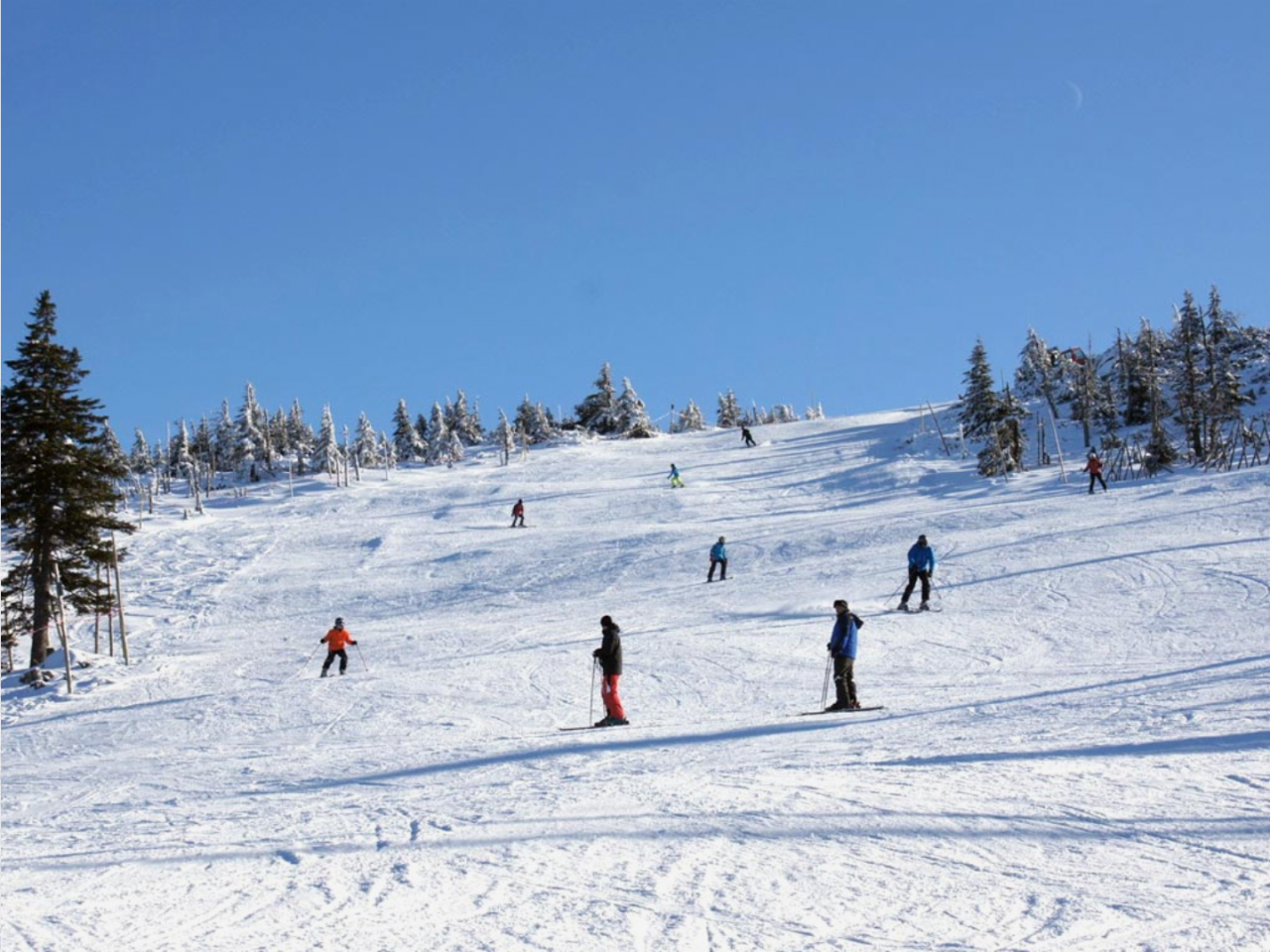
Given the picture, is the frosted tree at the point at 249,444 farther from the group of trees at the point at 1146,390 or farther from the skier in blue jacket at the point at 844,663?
the skier in blue jacket at the point at 844,663

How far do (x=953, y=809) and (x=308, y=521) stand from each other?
140 ft

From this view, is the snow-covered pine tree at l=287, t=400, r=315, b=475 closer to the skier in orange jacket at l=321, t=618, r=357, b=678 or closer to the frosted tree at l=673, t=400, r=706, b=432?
the frosted tree at l=673, t=400, r=706, b=432

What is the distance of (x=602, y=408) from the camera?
9744cm

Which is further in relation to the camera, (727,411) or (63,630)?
(727,411)

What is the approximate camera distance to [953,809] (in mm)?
7590

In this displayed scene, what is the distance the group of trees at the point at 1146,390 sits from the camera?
4681 cm

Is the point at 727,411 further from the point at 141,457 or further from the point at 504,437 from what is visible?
the point at 141,457

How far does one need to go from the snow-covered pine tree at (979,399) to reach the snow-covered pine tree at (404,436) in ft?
226

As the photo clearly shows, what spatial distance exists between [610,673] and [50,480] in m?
20.9

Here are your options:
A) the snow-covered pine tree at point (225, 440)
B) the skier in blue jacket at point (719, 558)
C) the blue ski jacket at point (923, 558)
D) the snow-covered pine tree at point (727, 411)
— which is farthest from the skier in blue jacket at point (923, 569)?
the snow-covered pine tree at point (727, 411)

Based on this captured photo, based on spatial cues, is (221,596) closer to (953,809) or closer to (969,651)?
(969,651)

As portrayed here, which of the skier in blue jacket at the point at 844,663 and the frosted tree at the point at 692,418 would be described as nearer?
the skier in blue jacket at the point at 844,663

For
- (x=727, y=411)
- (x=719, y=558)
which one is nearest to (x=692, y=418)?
(x=727, y=411)

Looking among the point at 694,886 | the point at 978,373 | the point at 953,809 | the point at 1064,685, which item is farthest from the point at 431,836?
the point at 978,373
